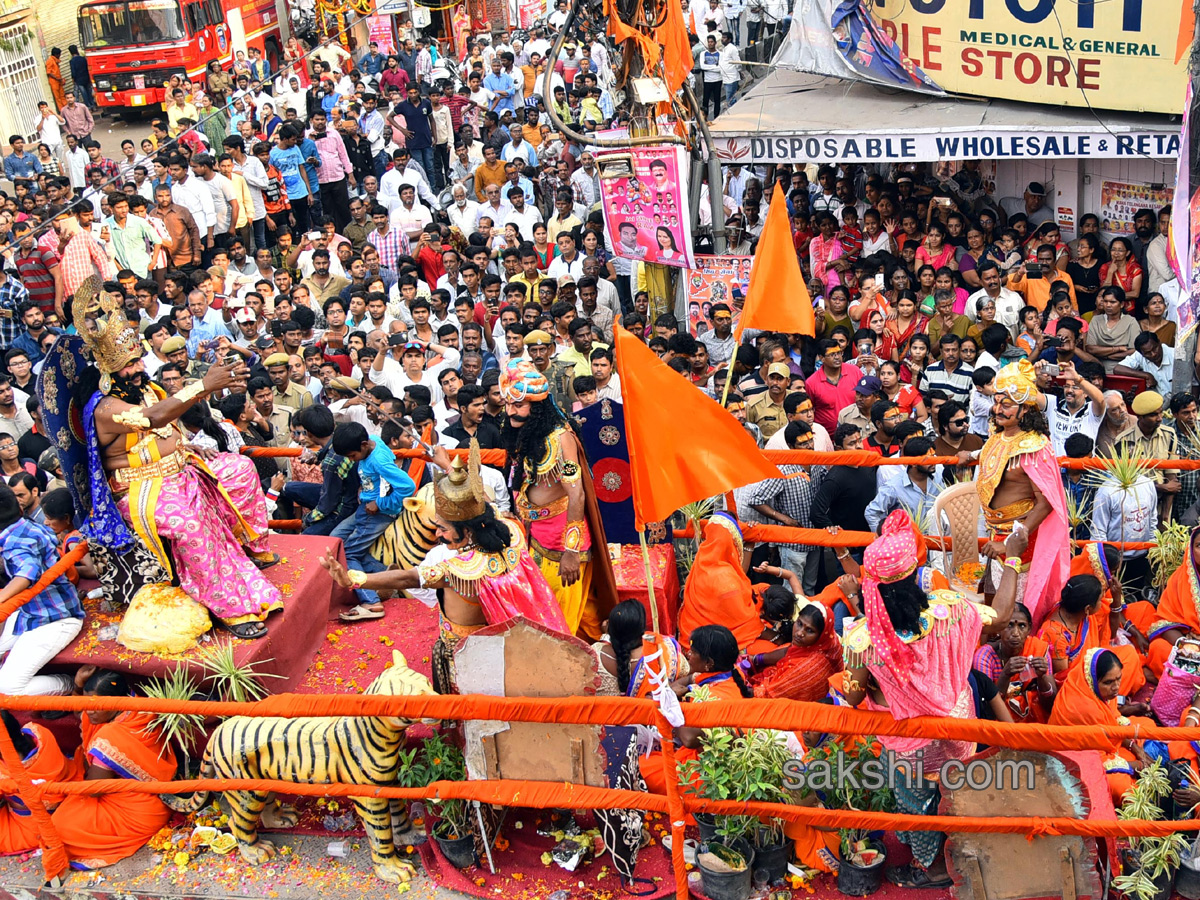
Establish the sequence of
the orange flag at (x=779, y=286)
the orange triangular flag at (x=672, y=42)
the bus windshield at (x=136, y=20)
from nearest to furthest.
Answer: the orange flag at (x=779, y=286) < the orange triangular flag at (x=672, y=42) < the bus windshield at (x=136, y=20)

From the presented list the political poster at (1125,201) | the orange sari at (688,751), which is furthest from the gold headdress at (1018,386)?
the political poster at (1125,201)

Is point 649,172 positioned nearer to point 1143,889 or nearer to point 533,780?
point 533,780

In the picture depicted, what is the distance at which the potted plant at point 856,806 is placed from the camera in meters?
4.73

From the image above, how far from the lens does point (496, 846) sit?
512 centimetres

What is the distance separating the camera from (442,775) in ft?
16.7

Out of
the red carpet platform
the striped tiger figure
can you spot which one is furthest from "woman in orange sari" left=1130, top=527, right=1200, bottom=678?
the red carpet platform

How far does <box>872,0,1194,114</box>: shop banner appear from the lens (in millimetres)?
10555

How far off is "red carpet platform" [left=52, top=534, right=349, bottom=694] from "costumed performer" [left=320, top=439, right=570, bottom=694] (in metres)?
0.68

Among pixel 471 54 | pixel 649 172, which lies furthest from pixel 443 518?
pixel 471 54

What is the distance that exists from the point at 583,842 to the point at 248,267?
10786mm

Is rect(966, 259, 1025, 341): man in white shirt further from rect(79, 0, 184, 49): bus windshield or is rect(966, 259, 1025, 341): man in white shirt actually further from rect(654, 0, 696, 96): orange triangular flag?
rect(79, 0, 184, 49): bus windshield

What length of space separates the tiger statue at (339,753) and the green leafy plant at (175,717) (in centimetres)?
35

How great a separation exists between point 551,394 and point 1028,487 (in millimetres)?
2998

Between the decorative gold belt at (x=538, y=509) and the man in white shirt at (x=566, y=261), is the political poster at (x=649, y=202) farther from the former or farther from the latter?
the decorative gold belt at (x=538, y=509)
